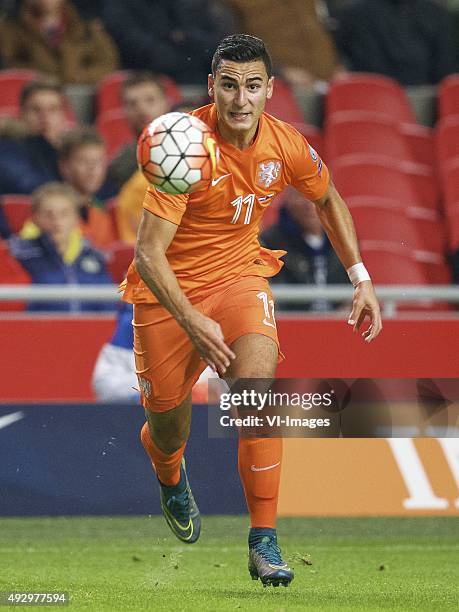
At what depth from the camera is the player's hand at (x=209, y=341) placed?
5.46 metres

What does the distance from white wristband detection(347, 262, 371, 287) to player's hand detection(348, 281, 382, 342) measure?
62mm

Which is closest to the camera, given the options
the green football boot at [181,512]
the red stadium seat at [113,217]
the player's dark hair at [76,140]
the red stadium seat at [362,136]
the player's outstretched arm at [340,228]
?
the player's outstretched arm at [340,228]

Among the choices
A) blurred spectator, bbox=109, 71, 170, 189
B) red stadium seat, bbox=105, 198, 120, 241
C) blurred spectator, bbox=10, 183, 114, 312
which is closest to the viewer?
blurred spectator, bbox=10, 183, 114, 312

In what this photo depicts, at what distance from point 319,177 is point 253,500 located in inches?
57.8

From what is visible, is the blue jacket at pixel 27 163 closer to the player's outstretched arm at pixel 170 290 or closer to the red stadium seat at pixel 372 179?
the red stadium seat at pixel 372 179

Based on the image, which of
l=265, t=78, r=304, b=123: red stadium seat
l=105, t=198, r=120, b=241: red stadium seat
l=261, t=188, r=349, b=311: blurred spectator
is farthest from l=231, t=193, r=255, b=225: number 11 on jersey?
l=265, t=78, r=304, b=123: red stadium seat

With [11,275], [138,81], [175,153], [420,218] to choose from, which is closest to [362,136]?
[420,218]

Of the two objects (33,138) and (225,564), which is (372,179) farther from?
(225,564)

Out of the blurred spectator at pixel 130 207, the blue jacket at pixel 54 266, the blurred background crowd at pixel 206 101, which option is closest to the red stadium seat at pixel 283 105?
the blurred background crowd at pixel 206 101

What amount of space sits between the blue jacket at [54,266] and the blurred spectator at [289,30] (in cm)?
347

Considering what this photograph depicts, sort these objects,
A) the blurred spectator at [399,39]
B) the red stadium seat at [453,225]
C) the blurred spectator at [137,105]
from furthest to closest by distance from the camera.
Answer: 1. the blurred spectator at [399,39]
2. the red stadium seat at [453,225]
3. the blurred spectator at [137,105]

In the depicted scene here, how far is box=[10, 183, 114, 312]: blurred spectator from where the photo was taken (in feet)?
31.1

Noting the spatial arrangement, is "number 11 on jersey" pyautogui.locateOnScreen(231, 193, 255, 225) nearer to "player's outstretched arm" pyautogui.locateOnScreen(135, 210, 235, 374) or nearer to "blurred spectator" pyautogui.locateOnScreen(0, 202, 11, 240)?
"player's outstretched arm" pyautogui.locateOnScreen(135, 210, 235, 374)

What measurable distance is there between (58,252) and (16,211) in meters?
1.26
